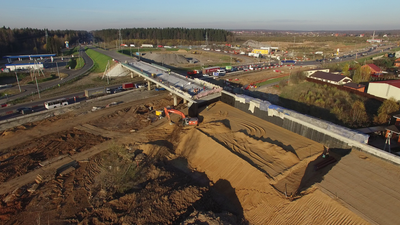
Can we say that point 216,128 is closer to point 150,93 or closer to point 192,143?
point 192,143

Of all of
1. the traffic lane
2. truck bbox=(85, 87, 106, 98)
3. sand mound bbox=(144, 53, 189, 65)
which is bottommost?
truck bbox=(85, 87, 106, 98)

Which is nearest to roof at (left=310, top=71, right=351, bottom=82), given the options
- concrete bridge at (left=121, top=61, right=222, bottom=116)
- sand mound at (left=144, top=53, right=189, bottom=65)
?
concrete bridge at (left=121, top=61, right=222, bottom=116)

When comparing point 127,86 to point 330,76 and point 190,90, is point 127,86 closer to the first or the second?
point 190,90

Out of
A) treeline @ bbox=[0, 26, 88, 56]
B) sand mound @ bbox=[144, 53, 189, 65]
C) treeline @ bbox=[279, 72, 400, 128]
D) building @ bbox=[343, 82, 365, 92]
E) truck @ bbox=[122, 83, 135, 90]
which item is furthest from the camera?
treeline @ bbox=[0, 26, 88, 56]

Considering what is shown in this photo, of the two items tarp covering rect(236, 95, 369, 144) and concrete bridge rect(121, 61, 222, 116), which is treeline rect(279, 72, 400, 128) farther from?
concrete bridge rect(121, 61, 222, 116)

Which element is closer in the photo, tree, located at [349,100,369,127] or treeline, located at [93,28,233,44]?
tree, located at [349,100,369,127]

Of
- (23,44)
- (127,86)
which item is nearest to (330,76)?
(127,86)
